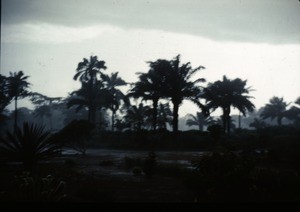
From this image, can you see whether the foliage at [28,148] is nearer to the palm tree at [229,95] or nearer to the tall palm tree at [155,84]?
the tall palm tree at [155,84]

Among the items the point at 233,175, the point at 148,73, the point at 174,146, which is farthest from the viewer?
the point at 148,73

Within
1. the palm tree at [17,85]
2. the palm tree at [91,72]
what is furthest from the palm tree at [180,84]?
the palm tree at [17,85]

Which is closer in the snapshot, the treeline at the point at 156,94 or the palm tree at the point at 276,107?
the treeline at the point at 156,94

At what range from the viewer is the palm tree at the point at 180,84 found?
87.5 feet

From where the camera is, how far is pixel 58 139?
22.6 ft

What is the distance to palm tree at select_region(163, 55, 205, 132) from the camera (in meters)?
26.7

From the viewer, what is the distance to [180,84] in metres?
26.8

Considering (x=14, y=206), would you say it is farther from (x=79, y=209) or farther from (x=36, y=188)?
(x=36, y=188)

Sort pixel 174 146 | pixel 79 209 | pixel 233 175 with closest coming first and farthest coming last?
1. pixel 79 209
2. pixel 233 175
3. pixel 174 146

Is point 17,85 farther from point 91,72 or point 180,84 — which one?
point 180,84

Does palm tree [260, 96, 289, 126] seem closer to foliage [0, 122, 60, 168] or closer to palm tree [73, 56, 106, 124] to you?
palm tree [73, 56, 106, 124]

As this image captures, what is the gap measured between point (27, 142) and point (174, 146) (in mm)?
19743

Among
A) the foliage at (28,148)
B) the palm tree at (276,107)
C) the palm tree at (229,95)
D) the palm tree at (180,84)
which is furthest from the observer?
the palm tree at (276,107)

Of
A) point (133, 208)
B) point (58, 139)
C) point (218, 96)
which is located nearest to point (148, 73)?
point (218, 96)
